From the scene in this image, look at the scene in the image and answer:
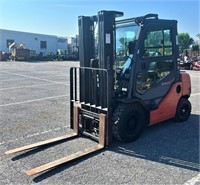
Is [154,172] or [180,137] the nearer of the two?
[154,172]

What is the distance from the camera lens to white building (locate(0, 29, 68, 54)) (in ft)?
156

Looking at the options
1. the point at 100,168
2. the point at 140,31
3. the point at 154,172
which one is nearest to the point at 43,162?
the point at 100,168

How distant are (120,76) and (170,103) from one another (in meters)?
1.55

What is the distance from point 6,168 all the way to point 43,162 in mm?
570

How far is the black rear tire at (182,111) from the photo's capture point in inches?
243

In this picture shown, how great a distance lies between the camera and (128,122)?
16.1 feet

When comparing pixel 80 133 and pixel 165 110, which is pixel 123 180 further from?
pixel 165 110

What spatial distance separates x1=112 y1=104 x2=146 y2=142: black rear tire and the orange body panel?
0.46 meters

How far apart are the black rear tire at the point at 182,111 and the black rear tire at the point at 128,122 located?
1.40 m

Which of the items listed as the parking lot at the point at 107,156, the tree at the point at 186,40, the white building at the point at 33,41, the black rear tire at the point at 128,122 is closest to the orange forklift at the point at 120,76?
the black rear tire at the point at 128,122

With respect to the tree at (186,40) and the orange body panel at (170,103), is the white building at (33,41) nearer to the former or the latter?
the tree at (186,40)

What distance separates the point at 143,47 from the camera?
498cm

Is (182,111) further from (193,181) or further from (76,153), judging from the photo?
(76,153)

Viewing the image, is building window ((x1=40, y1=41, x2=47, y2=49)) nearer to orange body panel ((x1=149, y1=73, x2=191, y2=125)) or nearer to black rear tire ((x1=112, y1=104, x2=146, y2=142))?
orange body panel ((x1=149, y1=73, x2=191, y2=125))
